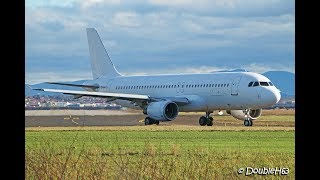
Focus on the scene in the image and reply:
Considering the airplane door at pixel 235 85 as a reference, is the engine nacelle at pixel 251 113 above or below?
below

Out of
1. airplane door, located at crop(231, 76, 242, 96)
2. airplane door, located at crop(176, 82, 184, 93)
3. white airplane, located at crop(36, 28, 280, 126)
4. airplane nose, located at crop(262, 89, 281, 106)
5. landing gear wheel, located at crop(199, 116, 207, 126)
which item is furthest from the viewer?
airplane door, located at crop(176, 82, 184, 93)

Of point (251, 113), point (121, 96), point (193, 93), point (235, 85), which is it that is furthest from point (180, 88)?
point (235, 85)

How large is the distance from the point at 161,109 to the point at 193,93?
404 cm

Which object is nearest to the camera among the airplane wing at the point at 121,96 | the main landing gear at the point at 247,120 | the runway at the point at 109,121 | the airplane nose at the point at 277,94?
the main landing gear at the point at 247,120

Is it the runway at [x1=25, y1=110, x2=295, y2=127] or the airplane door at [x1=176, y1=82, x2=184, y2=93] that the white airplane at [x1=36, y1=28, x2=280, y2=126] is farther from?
the runway at [x1=25, y1=110, x2=295, y2=127]

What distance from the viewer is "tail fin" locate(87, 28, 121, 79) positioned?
58.2 metres

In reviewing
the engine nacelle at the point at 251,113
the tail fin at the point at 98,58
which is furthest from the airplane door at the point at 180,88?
the tail fin at the point at 98,58

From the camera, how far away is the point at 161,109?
44.0 metres

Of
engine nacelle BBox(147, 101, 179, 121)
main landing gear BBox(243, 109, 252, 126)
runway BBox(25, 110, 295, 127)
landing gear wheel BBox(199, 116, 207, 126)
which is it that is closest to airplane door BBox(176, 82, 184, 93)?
runway BBox(25, 110, 295, 127)

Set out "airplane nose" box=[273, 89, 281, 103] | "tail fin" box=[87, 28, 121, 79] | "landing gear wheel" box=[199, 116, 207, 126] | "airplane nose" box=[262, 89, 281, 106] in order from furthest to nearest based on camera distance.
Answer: "tail fin" box=[87, 28, 121, 79]
"landing gear wheel" box=[199, 116, 207, 126]
"airplane nose" box=[273, 89, 281, 103]
"airplane nose" box=[262, 89, 281, 106]

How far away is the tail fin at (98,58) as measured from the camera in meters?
58.2

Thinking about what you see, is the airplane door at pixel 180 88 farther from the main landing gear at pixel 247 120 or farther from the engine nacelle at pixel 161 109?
the main landing gear at pixel 247 120

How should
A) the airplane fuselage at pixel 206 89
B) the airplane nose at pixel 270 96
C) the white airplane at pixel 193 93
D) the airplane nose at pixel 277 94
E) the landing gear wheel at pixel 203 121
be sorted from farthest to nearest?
the landing gear wheel at pixel 203 121 < the white airplane at pixel 193 93 < the airplane fuselage at pixel 206 89 < the airplane nose at pixel 277 94 < the airplane nose at pixel 270 96
